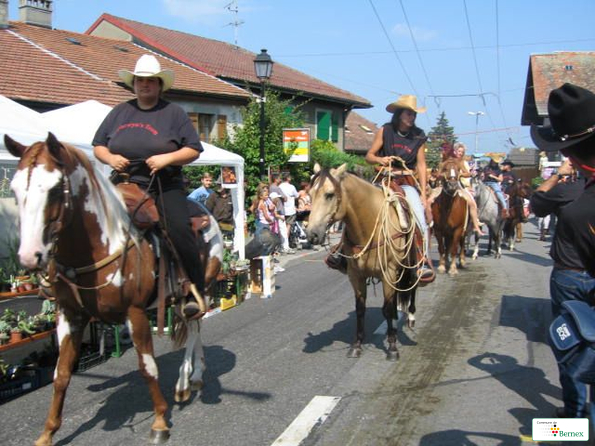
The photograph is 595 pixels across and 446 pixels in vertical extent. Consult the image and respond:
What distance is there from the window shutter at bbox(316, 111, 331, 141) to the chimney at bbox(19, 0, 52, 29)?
14.1 metres

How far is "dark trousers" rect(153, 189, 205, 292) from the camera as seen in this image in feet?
14.9

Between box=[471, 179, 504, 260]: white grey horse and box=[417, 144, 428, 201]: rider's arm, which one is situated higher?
box=[417, 144, 428, 201]: rider's arm

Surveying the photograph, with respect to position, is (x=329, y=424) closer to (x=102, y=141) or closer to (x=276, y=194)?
(x=102, y=141)

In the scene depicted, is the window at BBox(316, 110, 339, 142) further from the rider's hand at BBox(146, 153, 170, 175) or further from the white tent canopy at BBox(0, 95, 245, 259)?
the rider's hand at BBox(146, 153, 170, 175)

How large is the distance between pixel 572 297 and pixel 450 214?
8.59 metres

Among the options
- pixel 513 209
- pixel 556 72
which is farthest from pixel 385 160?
pixel 556 72

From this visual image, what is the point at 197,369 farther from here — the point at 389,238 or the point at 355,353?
the point at 389,238

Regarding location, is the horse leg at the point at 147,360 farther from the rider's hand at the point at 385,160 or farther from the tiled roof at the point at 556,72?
the tiled roof at the point at 556,72

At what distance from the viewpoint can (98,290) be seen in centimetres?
406

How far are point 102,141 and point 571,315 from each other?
12.1 ft

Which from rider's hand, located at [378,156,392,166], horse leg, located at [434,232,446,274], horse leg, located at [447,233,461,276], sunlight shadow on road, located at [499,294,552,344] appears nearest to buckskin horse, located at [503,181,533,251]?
horse leg, located at [434,232,446,274]

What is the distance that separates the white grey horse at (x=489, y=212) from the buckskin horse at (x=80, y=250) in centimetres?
1261

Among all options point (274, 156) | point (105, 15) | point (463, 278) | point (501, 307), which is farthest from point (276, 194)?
point (105, 15)

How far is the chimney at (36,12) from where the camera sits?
74.6ft
